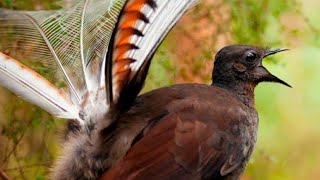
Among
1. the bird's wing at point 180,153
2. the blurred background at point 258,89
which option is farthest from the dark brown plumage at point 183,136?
the blurred background at point 258,89

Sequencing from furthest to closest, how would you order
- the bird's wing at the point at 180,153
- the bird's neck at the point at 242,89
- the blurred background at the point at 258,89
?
the blurred background at the point at 258,89 < the bird's neck at the point at 242,89 < the bird's wing at the point at 180,153

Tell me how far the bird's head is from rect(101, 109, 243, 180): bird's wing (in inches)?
22.5

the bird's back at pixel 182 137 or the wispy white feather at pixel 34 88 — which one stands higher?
the wispy white feather at pixel 34 88

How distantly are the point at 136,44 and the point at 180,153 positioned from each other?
445 millimetres

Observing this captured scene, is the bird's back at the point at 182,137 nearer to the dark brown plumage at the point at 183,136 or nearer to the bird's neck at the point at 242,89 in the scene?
the dark brown plumage at the point at 183,136

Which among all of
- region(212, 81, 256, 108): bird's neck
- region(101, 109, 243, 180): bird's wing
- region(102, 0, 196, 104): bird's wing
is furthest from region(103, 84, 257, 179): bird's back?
region(212, 81, 256, 108): bird's neck

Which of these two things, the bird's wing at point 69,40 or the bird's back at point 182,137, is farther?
the bird's wing at point 69,40

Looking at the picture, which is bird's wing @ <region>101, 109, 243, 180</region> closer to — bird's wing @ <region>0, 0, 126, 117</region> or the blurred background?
bird's wing @ <region>0, 0, 126, 117</region>

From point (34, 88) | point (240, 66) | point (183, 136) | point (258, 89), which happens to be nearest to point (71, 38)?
point (34, 88)

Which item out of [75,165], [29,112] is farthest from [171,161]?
[29,112]

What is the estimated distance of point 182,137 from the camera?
4035mm

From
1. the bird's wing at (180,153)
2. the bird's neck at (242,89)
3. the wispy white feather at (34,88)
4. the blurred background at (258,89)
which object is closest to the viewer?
the bird's wing at (180,153)

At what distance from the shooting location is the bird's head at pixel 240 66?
4.66m

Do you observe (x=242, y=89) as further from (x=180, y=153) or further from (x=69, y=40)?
(x=69, y=40)
